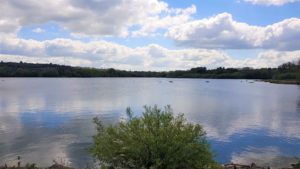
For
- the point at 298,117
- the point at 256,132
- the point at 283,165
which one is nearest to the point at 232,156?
the point at 283,165

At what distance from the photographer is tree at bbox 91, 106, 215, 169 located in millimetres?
8031

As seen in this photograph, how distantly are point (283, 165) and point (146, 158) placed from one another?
13.3 m

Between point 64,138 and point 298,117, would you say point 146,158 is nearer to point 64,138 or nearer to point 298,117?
point 64,138

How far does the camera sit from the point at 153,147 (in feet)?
26.4

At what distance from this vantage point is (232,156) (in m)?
21.0

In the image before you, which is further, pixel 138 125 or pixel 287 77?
pixel 287 77

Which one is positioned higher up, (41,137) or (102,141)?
(102,141)

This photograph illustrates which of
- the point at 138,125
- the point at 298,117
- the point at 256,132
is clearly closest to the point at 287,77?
the point at 298,117

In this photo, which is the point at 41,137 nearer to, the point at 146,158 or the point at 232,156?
the point at 232,156

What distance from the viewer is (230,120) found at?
119 feet

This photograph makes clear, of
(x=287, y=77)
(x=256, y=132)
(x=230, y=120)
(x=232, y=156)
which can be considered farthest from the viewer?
(x=287, y=77)

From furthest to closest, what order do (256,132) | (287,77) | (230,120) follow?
(287,77) → (230,120) → (256,132)

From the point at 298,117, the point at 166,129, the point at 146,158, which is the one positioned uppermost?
the point at 166,129

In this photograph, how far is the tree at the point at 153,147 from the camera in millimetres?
8031
